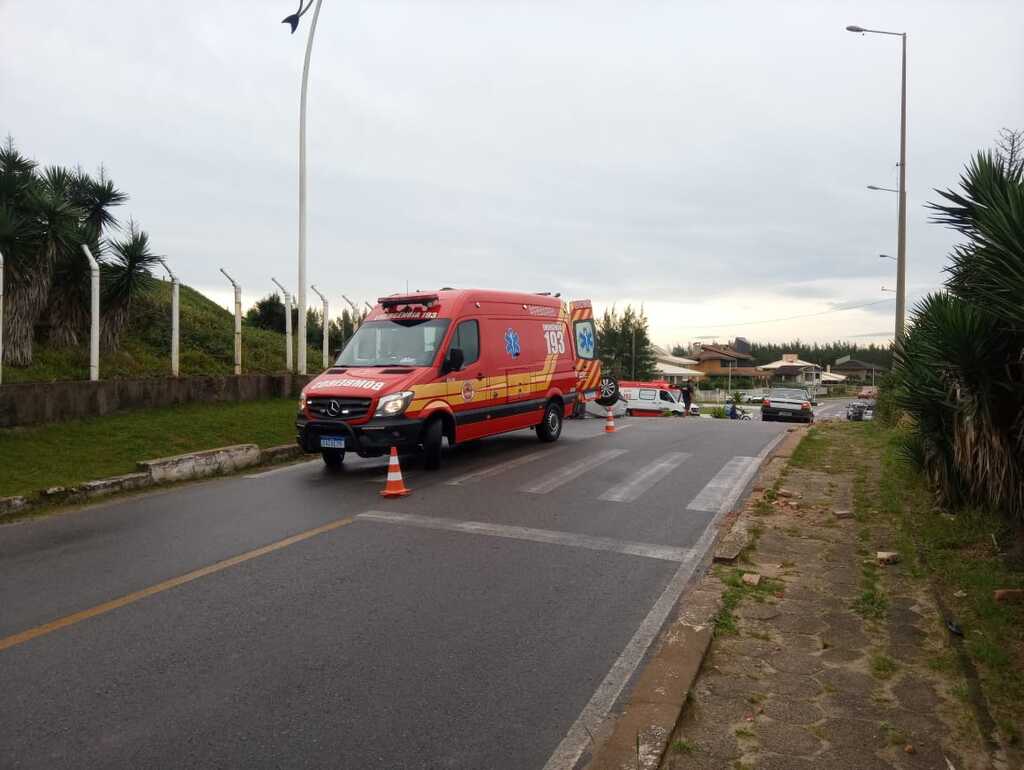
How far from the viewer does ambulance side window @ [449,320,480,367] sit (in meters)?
11.4

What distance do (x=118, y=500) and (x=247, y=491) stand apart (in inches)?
54.8

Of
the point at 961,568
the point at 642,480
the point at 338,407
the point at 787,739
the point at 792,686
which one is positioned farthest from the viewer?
the point at 338,407

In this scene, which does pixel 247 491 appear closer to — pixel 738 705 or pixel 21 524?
pixel 21 524

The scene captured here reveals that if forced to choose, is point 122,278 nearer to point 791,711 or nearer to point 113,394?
point 113,394

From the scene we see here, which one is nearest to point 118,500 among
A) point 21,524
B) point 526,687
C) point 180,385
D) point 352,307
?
point 21,524

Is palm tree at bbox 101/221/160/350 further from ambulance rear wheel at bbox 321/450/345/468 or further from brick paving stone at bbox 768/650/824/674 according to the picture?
brick paving stone at bbox 768/650/824/674

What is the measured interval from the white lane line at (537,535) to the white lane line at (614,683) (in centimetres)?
63

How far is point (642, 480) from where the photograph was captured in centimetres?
1003

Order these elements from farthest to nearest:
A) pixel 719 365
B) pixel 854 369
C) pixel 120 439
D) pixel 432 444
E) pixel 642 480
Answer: pixel 854 369 → pixel 719 365 → pixel 120 439 → pixel 432 444 → pixel 642 480

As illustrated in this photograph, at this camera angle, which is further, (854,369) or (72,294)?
(854,369)

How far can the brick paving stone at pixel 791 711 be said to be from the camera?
3.66m

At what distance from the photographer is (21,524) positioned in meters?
7.50

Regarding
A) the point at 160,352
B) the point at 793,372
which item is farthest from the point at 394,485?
the point at 793,372

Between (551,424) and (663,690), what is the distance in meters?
10.2
